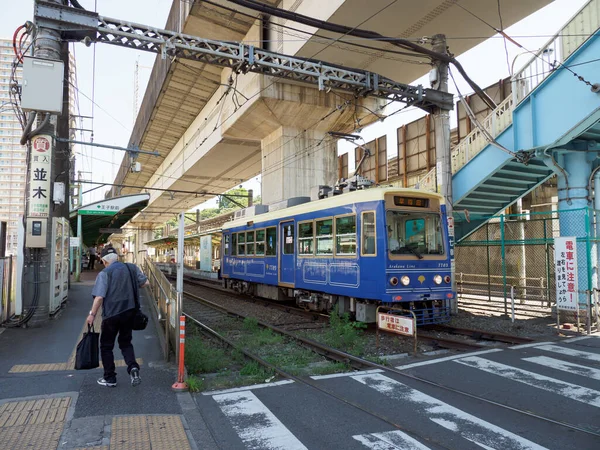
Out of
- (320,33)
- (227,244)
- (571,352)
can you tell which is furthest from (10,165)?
(571,352)

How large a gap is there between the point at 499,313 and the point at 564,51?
22.5 feet

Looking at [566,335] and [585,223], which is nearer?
[566,335]

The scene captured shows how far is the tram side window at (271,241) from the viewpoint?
45.0 ft

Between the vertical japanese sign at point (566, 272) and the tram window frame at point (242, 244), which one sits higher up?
the tram window frame at point (242, 244)

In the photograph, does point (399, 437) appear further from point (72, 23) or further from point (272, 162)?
point (272, 162)

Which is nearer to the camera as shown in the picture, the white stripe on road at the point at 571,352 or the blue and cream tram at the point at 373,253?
the white stripe on road at the point at 571,352

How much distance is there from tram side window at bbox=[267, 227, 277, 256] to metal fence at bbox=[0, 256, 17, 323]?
21.8 feet

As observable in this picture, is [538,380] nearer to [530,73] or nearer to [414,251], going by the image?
[414,251]

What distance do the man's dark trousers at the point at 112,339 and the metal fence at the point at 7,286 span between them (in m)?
5.19

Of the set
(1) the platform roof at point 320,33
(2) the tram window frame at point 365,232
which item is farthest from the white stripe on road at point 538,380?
(1) the platform roof at point 320,33

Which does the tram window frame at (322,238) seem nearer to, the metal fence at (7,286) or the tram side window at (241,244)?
the tram side window at (241,244)

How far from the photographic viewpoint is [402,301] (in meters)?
9.38

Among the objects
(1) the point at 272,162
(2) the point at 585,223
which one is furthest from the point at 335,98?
(2) the point at 585,223

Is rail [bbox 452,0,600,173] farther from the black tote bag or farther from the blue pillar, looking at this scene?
the black tote bag
